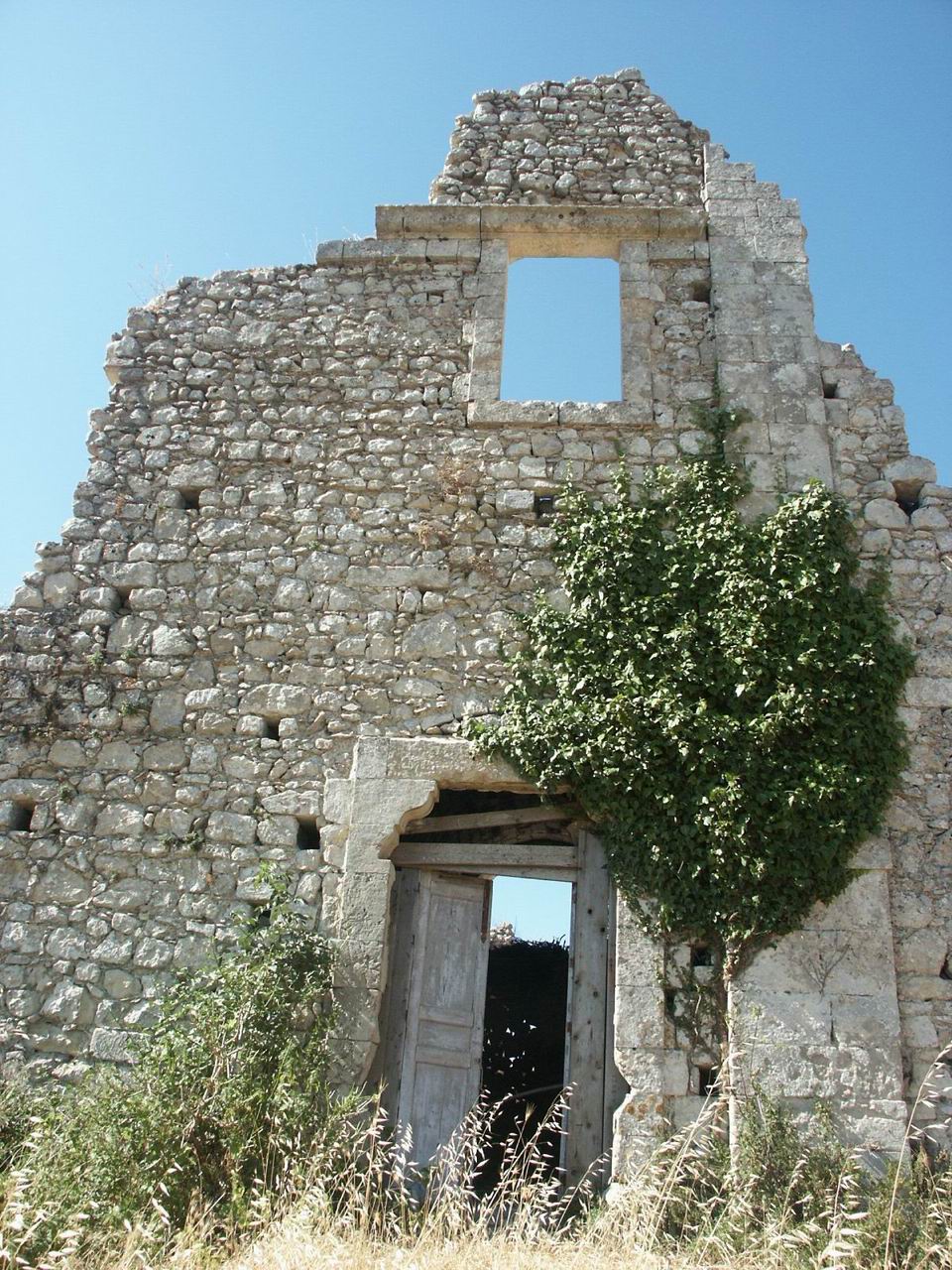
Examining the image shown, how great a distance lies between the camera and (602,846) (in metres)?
6.18

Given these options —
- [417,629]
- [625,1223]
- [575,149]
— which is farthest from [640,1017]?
[575,149]

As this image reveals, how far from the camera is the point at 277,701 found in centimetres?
633

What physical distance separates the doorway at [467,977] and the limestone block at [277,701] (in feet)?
3.29

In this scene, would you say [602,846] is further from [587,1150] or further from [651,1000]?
[587,1150]

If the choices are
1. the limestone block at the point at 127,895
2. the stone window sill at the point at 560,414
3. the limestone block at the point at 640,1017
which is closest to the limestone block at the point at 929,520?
the stone window sill at the point at 560,414

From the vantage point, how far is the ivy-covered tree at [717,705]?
556 centimetres

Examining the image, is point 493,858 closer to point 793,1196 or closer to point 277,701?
point 277,701

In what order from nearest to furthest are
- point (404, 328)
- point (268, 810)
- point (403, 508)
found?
point (268, 810), point (403, 508), point (404, 328)

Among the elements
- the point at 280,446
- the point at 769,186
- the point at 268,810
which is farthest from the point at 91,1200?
the point at 769,186

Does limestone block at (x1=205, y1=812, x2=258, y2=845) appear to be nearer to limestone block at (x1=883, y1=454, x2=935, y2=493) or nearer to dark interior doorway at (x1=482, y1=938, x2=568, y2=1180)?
dark interior doorway at (x1=482, y1=938, x2=568, y2=1180)

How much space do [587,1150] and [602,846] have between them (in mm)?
1635

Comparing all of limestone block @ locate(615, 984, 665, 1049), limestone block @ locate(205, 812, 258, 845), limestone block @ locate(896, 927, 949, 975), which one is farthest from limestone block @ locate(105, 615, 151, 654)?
limestone block @ locate(896, 927, 949, 975)

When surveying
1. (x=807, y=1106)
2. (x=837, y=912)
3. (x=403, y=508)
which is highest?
(x=403, y=508)

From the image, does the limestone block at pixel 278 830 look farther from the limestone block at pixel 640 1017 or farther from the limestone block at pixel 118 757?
the limestone block at pixel 640 1017
